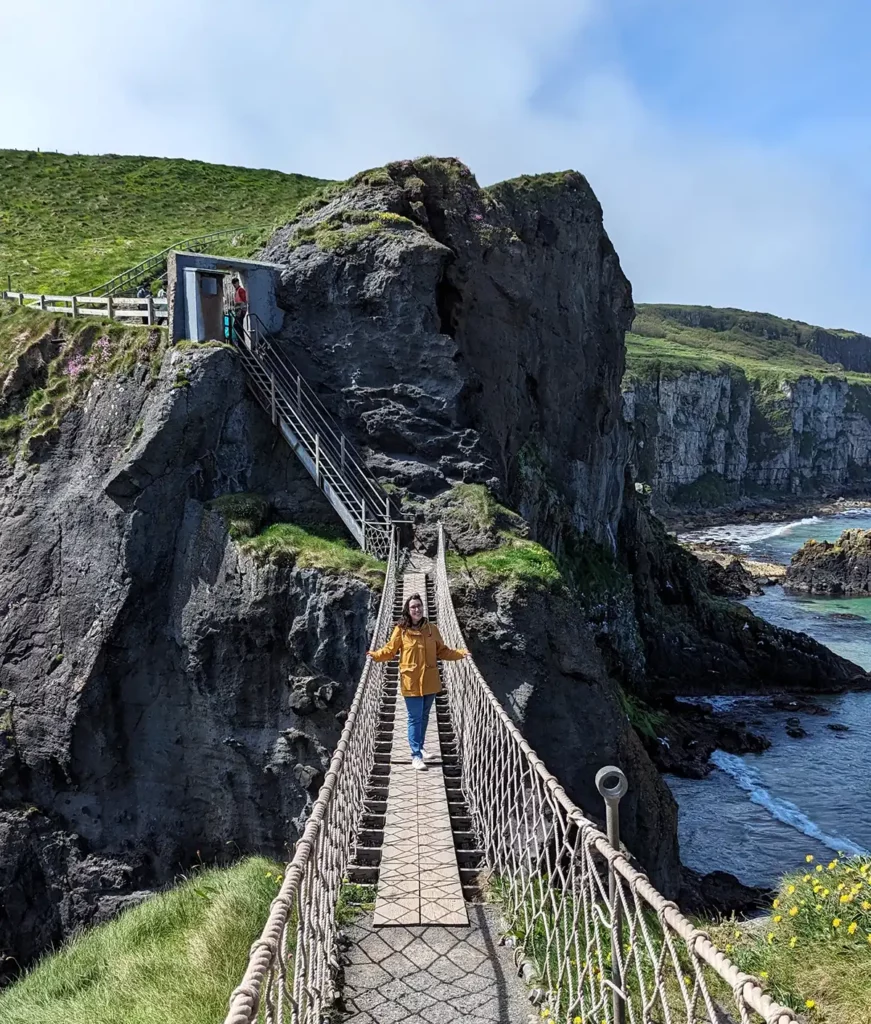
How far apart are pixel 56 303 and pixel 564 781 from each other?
18501 millimetres

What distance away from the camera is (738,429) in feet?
405

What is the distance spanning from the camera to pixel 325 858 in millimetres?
5707

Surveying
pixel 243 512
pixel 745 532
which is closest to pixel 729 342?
pixel 745 532

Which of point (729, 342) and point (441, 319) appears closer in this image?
point (441, 319)

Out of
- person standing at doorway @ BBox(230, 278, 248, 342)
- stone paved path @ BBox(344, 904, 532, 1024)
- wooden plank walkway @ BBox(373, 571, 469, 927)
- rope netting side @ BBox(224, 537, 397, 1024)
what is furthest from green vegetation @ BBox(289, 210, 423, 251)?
stone paved path @ BBox(344, 904, 532, 1024)

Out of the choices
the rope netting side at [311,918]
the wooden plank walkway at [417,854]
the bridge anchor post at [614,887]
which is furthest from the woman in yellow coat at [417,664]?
the bridge anchor post at [614,887]

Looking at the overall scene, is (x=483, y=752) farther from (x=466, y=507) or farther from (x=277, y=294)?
(x=277, y=294)

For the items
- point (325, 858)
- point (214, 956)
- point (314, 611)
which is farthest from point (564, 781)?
point (325, 858)

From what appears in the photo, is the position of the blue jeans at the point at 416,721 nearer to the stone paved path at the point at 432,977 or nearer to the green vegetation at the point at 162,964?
the green vegetation at the point at 162,964

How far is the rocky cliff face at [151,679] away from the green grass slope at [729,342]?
111m

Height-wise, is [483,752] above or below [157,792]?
above

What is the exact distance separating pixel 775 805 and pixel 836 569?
3721 centimetres

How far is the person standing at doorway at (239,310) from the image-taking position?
20469mm

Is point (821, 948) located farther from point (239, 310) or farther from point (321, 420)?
point (239, 310)
